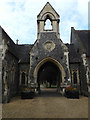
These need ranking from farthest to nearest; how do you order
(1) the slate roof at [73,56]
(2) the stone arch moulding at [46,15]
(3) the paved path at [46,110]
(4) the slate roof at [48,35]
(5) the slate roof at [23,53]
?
(2) the stone arch moulding at [46,15] < (5) the slate roof at [23,53] < (4) the slate roof at [48,35] < (1) the slate roof at [73,56] < (3) the paved path at [46,110]

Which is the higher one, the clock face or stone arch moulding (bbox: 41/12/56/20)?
stone arch moulding (bbox: 41/12/56/20)

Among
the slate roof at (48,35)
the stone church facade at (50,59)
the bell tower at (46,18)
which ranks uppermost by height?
the bell tower at (46,18)

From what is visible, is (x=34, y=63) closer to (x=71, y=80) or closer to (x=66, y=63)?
(x=66, y=63)

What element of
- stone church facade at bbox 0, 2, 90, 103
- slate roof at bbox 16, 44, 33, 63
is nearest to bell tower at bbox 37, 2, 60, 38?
stone church facade at bbox 0, 2, 90, 103

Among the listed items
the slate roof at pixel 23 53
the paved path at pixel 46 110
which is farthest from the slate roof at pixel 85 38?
the slate roof at pixel 23 53

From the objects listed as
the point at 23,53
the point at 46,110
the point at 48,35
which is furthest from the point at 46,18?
the point at 46,110

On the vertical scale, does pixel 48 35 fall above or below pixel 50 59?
above

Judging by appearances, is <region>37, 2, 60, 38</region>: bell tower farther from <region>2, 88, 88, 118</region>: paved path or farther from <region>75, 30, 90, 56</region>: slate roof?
<region>2, 88, 88, 118</region>: paved path

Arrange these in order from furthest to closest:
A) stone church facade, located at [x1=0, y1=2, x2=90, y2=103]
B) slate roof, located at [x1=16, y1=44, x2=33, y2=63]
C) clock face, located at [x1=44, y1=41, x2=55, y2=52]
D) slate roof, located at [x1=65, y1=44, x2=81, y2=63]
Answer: slate roof, located at [x1=16, y1=44, x2=33, y2=63] → slate roof, located at [x1=65, y1=44, x2=81, y2=63] → clock face, located at [x1=44, y1=41, x2=55, y2=52] → stone church facade, located at [x1=0, y1=2, x2=90, y2=103]

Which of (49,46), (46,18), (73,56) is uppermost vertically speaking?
(46,18)

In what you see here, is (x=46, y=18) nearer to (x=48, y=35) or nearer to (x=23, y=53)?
(x=48, y=35)

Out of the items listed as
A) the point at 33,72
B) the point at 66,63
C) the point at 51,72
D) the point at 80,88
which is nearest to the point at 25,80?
the point at 33,72

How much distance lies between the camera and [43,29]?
16.2 m

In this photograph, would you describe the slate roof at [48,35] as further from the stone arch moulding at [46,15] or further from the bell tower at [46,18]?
the stone arch moulding at [46,15]
